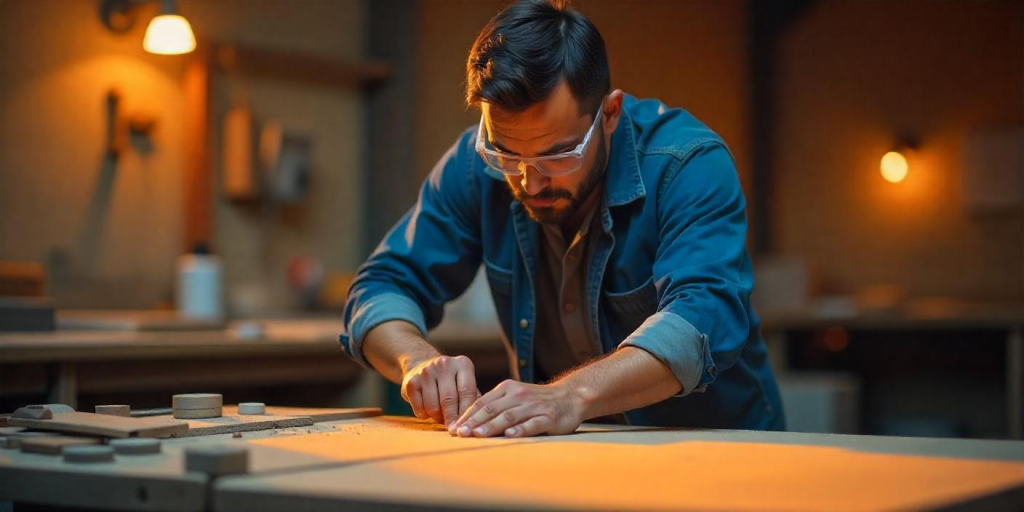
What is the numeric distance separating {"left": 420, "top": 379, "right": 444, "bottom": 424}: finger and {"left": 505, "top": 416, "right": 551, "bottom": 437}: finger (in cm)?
20

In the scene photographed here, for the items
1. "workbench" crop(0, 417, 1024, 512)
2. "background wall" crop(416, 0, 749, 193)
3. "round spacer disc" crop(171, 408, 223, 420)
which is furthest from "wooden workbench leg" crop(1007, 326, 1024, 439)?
"round spacer disc" crop(171, 408, 223, 420)

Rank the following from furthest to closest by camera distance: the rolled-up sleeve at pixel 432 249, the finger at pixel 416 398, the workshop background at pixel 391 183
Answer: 1. the workshop background at pixel 391 183
2. the rolled-up sleeve at pixel 432 249
3. the finger at pixel 416 398

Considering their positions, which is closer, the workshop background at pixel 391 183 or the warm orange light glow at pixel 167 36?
the workshop background at pixel 391 183

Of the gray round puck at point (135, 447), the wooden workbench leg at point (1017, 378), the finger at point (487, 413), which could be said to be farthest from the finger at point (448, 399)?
the wooden workbench leg at point (1017, 378)

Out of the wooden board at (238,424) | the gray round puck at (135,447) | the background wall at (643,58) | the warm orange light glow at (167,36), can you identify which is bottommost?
the wooden board at (238,424)

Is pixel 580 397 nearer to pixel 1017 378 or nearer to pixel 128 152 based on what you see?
pixel 128 152

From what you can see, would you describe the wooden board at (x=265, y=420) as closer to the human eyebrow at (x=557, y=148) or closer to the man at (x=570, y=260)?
the man at (x=570, y=260)

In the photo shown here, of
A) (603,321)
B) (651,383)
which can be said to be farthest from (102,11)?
(651,383)

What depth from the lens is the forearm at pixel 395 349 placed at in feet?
6.06

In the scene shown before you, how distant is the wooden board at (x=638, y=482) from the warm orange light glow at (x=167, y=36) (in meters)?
2.42

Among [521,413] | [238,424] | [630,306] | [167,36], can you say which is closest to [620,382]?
[521,413]

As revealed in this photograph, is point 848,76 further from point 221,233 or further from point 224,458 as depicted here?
point 224,458

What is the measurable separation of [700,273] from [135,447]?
907 millimetres

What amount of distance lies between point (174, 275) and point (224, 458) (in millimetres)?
3222
